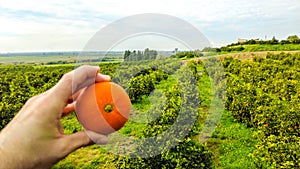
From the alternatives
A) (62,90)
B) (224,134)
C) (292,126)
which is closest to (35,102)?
(62,90)

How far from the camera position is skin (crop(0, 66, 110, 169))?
4.47 feet

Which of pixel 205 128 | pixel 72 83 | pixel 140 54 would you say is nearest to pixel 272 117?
pixel 205 128

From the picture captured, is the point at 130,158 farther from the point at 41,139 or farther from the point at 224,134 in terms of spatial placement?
the point at 41,139

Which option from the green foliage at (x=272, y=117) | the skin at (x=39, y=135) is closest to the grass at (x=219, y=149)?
the green foliage at (x=272, y=117)

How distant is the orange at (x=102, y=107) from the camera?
1845 millimetres

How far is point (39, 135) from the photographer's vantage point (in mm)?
1420

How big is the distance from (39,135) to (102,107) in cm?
59

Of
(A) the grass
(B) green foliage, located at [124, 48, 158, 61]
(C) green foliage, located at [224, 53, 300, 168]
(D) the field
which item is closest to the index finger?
(D) the field

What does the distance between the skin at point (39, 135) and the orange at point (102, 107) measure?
27cm

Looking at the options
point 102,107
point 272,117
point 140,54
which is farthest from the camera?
point 272,117

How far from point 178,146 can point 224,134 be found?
14.7 feet

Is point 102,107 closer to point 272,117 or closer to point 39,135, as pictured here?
point 39,135

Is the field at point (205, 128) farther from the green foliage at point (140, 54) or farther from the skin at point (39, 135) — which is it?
the skin at point (39, 135)

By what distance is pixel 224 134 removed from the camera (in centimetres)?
1128
